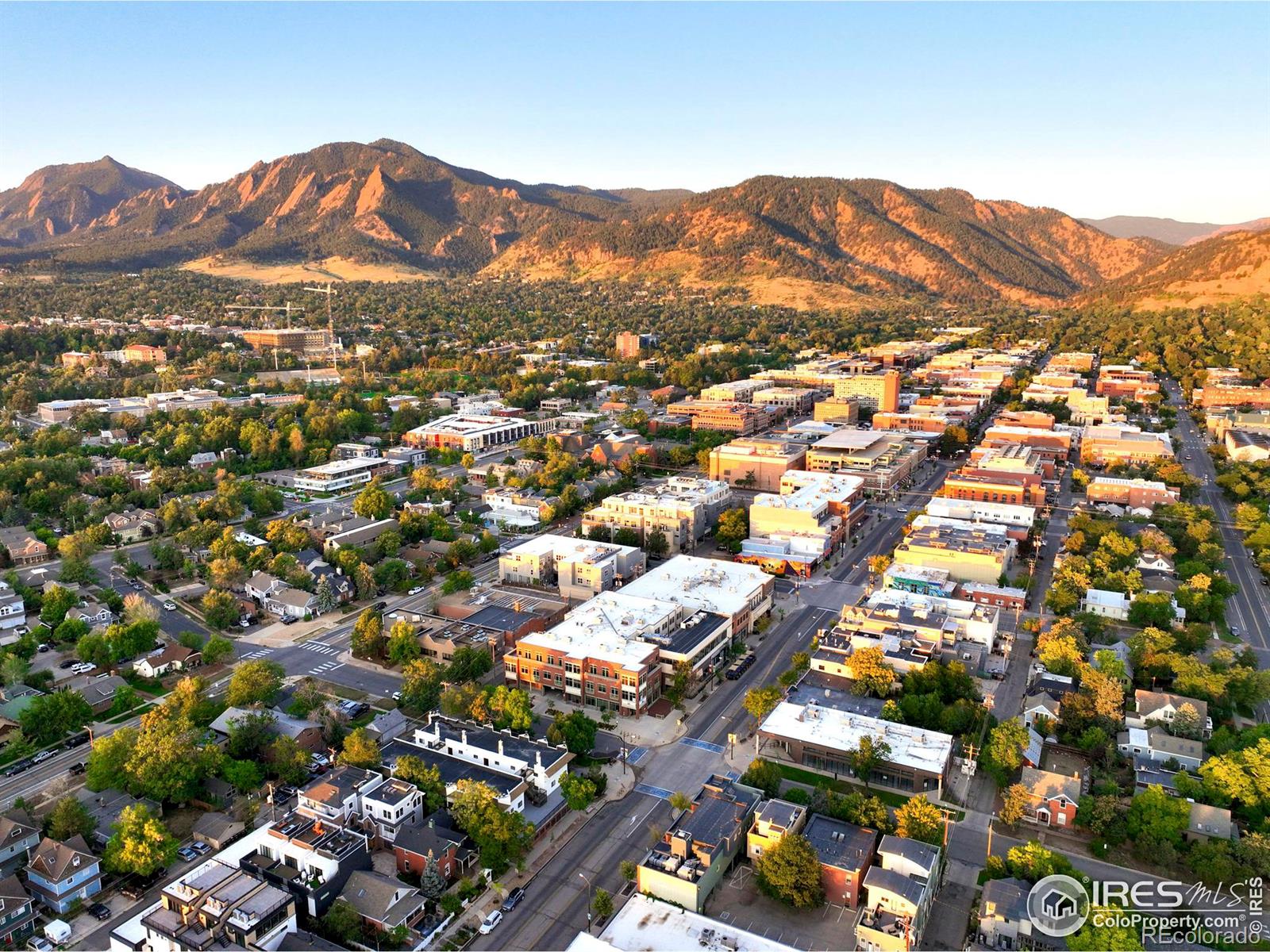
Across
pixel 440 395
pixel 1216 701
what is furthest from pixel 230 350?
pixel 1216 701

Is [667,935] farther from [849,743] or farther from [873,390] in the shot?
[873,390]

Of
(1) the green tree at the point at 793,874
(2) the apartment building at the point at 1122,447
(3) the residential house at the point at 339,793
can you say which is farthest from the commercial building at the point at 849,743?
(2) the apartment building at the point at 1122,447

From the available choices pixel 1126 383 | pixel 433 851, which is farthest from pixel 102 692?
pixel 1126 383

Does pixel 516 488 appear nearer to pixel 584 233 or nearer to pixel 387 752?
pixel 387 752

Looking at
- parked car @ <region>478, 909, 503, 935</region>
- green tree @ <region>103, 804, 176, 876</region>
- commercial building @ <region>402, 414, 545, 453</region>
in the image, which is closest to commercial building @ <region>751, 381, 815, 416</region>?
commercial building @ <region>402, 414, 545, 453</region>

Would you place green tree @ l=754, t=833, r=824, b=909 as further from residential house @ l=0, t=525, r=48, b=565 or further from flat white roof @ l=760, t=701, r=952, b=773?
residential house @ l=0, t=525, r=48, b=565

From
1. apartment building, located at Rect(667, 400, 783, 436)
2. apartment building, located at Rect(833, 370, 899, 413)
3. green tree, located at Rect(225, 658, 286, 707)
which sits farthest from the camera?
apartment building, located at Rect(833, 370, 899, 413)
